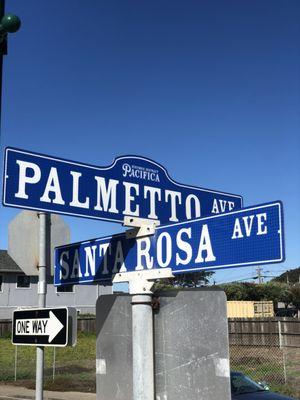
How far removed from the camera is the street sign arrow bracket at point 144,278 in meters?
3.41

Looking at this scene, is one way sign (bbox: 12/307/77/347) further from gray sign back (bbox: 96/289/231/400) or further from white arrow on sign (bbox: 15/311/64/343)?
gray sign back (bbox: 96/289/231/400)

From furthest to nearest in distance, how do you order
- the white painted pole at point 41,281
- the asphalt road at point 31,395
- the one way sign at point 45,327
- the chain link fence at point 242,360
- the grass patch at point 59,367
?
1. the grass patch at point 59,367
2. the chain link fence at point 242,360
3. the asphalt road at point 31,395
4. the white painted pole at point 41,281
5. the one way sign at point 45,327

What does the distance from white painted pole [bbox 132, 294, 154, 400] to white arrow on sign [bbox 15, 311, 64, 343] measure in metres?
1.05

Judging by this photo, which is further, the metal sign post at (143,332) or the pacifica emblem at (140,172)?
the pacifica emblem at (140,172)

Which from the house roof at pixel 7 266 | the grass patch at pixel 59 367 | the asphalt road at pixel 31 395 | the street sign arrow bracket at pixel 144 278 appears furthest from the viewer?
the house roof at pixel 7 266

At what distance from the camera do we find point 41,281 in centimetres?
452

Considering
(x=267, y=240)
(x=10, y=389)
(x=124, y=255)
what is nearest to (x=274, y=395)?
(x=124, y=255)

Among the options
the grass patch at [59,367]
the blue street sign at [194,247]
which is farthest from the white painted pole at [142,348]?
the grass patch at [59,367]

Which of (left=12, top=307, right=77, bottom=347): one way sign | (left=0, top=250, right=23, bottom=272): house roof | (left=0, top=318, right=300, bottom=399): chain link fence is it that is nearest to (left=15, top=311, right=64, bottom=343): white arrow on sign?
(left=12, top=307, right=77, bottom=347): one way sign

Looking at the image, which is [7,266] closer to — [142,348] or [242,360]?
[242,360]

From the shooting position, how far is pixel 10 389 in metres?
16.2

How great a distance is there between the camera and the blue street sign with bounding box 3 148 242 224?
12.3ft

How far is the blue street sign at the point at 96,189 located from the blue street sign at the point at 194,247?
11.6 inches

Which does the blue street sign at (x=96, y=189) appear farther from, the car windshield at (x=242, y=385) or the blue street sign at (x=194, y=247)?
the car windshield at (x=242, y=385)
